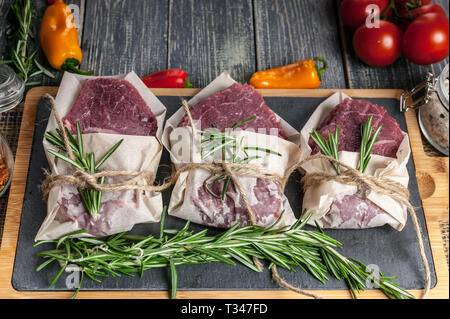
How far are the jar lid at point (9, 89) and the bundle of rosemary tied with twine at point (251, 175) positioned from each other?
1.14ft

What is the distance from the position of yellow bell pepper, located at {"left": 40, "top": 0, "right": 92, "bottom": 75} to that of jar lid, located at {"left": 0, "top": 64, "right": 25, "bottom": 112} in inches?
7.0

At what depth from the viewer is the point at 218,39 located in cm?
203

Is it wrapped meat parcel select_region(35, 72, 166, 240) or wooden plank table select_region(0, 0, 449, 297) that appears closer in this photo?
wrapped meat parcel select_region(35, 72, 166, 240)

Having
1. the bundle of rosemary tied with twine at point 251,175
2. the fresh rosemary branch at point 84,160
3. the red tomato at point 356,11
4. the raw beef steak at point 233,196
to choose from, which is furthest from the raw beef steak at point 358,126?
the fresh rosemary branch at point 84,160

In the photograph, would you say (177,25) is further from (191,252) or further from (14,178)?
(191,252)

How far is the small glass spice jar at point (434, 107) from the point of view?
166 centimetres

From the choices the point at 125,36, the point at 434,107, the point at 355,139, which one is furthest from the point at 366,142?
the point at 125,36

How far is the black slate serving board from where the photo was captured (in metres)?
1.44

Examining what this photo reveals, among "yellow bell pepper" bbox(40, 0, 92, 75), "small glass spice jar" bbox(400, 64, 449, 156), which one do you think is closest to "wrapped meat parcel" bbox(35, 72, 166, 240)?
"yellow bell pepper" bbox(40, 0, 92, 75)

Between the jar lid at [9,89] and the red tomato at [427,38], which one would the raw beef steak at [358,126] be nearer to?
the red tomato at [427,38]

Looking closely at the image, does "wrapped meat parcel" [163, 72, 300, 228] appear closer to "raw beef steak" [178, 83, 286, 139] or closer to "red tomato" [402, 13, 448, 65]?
"raw beef steak" [178, 83, 286, 139]

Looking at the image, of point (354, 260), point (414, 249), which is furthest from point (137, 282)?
point (414, 249)

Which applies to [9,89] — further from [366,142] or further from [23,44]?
[366,142]

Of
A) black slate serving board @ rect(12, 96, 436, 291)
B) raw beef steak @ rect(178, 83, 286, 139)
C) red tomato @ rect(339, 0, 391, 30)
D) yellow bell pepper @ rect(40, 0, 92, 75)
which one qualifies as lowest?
black slate serving board @ rect(12, 96, 436, 291)
